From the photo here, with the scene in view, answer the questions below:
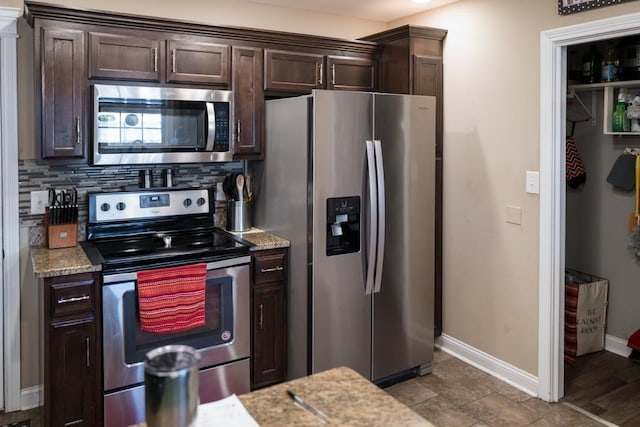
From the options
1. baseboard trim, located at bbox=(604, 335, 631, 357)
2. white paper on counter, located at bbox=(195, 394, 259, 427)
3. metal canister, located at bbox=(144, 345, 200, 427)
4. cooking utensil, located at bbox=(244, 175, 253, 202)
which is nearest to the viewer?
metal canister, located at bbox=(144, 345, 200, 427)

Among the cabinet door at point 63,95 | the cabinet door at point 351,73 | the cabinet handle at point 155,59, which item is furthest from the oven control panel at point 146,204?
the cabinet door at point 351,73

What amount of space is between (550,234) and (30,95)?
121 inches

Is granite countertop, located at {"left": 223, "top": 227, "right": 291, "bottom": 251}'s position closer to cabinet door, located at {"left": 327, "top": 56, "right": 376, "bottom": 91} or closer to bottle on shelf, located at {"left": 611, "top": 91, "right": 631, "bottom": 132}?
cabinet door, located at {"left": 327, "top": 56, "right": 376, "bottom": 91}

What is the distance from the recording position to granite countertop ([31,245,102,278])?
8.05 feet

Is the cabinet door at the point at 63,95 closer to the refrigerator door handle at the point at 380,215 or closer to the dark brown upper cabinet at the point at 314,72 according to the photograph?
the dark brown upper cabinet at the point at 314,72

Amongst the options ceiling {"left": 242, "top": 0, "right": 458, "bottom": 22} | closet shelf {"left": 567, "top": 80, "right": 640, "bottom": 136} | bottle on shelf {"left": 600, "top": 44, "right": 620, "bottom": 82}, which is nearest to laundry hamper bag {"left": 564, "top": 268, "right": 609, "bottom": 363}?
closet shelf {"left": 567, "top": 80, "right": 640, "bottom": 136}

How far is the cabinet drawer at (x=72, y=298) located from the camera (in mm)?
2469

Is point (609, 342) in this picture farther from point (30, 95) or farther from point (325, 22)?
point (30, 95)

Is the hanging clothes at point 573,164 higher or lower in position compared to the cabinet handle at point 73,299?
higher

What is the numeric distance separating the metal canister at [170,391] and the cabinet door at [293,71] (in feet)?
8.63

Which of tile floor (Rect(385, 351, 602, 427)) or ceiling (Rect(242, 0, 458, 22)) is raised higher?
ceiling (Rect(242, 0, 458, 22))

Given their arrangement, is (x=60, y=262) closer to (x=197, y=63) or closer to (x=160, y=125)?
(x=160, y=125)

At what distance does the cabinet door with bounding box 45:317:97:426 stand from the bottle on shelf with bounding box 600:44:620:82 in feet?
11.7

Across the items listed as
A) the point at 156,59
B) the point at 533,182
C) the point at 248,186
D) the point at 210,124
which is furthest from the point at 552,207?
the point at 156,59
